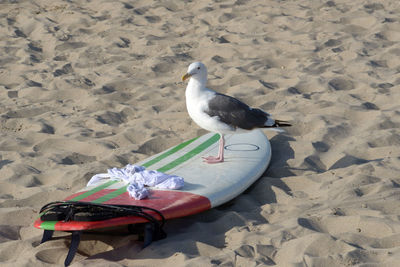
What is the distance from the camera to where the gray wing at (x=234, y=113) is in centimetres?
463

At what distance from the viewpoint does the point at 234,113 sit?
4.67m

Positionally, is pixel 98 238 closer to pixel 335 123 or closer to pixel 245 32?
pixel 335 123

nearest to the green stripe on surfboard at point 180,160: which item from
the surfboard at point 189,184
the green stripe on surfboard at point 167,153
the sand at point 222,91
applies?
the surfboard at point 189,184

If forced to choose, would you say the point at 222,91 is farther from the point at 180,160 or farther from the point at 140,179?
the point at 140,179

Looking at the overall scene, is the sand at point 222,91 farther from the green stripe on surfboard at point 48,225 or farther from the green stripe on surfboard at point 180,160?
the green stripe on surfboard at point 180,160

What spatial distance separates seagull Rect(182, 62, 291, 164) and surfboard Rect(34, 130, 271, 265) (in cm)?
20

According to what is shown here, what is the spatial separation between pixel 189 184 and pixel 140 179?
344 mm

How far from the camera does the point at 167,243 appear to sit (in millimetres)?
3756

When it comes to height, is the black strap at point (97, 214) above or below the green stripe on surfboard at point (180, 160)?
above

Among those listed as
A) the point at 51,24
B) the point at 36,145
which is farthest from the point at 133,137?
the point at 51,24

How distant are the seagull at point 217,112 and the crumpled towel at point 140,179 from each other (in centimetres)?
56

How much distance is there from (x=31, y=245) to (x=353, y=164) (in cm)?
250

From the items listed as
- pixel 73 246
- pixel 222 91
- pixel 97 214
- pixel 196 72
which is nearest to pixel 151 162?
pixel 196 72

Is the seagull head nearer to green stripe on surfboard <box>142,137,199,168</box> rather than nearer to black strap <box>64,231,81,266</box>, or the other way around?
green stripe on surfboard <box>142,137,199,168</box>
